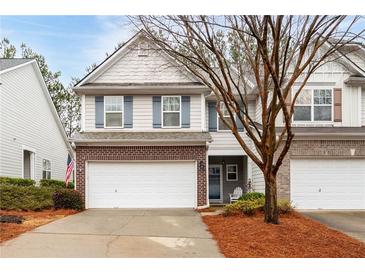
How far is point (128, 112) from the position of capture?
18469 mm

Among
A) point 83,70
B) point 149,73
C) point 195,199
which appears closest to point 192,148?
point 195,199

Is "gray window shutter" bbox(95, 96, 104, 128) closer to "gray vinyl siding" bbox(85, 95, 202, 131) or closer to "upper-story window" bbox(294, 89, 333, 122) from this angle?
"gray vinyl siding" bbox(85, 95, 202, 131)

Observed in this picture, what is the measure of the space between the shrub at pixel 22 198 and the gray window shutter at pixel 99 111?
3.67 meters

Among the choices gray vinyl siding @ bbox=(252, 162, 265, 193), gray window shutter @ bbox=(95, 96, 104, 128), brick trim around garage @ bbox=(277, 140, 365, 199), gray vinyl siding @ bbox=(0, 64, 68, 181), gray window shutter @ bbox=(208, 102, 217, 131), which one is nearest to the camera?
brick trim around garage @ bbox=(277, 140, 365, 199)

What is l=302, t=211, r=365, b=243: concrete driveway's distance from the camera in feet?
38.9

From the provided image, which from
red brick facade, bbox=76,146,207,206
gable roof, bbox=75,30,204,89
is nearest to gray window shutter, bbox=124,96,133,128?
gable roof, bbox=75,30,204,89

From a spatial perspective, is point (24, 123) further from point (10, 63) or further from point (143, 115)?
point (143, 115)

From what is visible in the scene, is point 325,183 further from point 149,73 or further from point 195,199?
point 149,73

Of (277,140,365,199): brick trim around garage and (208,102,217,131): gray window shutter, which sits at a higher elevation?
(208,102,217,131): gray window shutter

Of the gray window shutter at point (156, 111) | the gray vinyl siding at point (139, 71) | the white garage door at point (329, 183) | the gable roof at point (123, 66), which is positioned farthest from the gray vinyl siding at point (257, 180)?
the gray vinyl siding at point (139, 71)

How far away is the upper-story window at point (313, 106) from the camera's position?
17.9 metres

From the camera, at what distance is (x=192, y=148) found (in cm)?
1792

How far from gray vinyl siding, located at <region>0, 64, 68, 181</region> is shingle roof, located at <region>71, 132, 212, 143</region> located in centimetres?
330

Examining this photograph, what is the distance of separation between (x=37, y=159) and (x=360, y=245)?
1734cm
